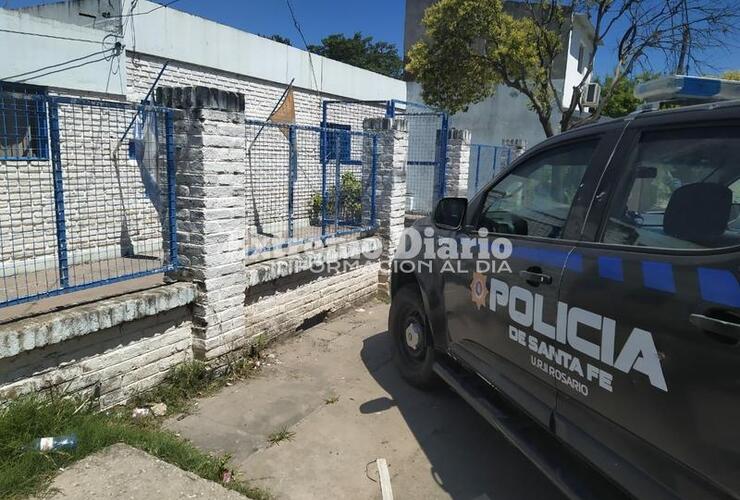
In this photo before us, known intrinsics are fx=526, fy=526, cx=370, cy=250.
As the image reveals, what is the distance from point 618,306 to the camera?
6.67ft

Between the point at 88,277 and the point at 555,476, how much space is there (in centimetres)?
387

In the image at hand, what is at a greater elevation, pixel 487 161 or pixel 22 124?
pixel 22 124

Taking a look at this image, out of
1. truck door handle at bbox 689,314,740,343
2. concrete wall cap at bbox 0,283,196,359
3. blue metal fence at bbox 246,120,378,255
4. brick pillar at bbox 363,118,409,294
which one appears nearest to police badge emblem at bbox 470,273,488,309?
truck door handle at bbox 689,314,740,343

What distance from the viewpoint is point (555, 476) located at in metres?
2.34

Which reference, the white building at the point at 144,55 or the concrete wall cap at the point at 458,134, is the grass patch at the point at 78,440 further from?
the concrete wall cap at the point at 458,134

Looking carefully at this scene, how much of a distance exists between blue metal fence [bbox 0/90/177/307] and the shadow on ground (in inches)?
80.3

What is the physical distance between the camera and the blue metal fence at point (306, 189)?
20.0 feet

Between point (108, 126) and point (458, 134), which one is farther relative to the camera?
point (458, 134)

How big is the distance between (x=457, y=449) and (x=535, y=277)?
1.43 m

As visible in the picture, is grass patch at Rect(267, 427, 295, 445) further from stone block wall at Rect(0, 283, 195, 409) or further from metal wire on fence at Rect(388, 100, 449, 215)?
metal wire on fence at Rect(388, 100, 449, 215)

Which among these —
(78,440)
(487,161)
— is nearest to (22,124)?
(78,440)

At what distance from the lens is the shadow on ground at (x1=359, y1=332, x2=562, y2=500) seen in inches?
116

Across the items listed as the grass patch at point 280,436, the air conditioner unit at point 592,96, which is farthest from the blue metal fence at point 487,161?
the grass patch at point 280,436

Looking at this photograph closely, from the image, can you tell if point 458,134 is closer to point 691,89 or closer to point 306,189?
point 306,189
